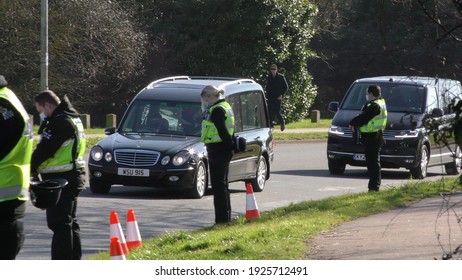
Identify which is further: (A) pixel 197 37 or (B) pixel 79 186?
(A) pixel 197 37

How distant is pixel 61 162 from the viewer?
410 inches

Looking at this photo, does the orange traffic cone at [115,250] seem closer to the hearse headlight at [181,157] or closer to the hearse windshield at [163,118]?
the hearse headlight at [181,157]

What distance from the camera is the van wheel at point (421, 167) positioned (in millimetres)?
22125

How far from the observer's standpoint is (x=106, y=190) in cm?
1828

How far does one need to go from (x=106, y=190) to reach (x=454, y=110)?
1215cm

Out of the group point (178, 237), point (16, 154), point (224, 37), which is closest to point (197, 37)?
point (224, 37)

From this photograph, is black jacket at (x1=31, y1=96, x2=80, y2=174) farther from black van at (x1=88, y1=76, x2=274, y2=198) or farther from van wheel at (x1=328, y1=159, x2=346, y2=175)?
van wheel at (x1=328, y1=159, x2=346, y2=175)

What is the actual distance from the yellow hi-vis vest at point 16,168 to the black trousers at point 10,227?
5 centimetres

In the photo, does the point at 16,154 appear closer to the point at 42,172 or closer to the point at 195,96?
the point at 42,172

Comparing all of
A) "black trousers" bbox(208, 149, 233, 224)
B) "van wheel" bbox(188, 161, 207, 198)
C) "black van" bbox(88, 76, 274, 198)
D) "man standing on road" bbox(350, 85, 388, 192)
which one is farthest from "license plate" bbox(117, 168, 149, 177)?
"black trousers" bbox(208, 149, 233, 224)

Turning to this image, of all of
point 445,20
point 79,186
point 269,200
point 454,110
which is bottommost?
point 269,200

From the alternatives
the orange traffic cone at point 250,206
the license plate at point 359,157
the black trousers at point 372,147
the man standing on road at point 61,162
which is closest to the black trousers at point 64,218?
the man standing on road at point 61,162

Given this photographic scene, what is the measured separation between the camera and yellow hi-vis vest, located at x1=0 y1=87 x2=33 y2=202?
7.63 metres

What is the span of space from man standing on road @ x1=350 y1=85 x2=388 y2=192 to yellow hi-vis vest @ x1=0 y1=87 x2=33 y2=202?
9.75 m
